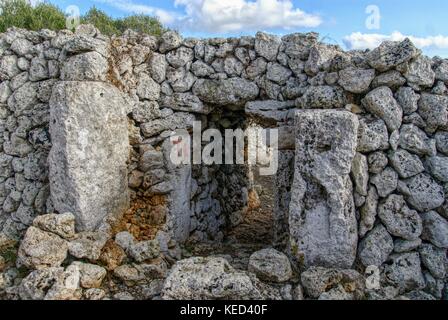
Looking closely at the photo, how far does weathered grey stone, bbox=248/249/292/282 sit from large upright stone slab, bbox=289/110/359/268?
25 centimetres

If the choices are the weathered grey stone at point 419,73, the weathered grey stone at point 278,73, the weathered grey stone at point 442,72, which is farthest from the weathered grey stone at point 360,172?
the weathered grey stone at point 278,73

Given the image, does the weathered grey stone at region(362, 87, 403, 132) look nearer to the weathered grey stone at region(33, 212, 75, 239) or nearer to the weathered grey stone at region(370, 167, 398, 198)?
the weathered grey stone at region(370, 167, 398, 198)

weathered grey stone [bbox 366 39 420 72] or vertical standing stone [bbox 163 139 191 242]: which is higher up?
weathered grey stone [bbox 366 39 420 72]

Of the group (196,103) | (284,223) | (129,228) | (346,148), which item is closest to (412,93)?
(346,148)

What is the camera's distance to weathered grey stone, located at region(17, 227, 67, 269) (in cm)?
390

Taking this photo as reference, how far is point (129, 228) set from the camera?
15.6ft

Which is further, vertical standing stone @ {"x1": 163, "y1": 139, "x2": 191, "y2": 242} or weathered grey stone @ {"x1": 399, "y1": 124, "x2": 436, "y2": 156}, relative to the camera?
vertical standing stone @ {"x1": 163, "y1": 139, "x2": 191, "y2": 242}

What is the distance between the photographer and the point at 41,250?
12.9ft

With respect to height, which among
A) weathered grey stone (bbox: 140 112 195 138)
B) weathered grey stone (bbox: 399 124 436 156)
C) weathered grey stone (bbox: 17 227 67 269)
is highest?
weathered grey stone (bbox: 140 112 195 138)

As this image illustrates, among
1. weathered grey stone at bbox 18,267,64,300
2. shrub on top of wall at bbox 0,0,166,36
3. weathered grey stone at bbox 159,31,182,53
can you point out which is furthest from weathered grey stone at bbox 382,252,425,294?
shrub on top of wall at bbox 0,0,166,36

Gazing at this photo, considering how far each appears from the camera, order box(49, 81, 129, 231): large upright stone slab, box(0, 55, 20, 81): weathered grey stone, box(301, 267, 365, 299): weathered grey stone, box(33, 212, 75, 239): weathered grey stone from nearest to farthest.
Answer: box(301, 267, 365, 299): weathered grey stone → box(33, 212, 75, 239): weathered grey stone → box(49, 81, 129, 231): large upright stone slab → box(0, 55, 20, 81): weathered grey stone

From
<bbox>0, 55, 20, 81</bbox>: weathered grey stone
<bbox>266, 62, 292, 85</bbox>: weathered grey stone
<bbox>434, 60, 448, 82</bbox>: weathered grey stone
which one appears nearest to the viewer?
<bbox>434, 60, 448, 82</bbox>: weathered grey stone

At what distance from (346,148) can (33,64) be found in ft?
12.8

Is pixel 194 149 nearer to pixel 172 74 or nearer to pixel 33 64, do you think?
pixel 172 74
